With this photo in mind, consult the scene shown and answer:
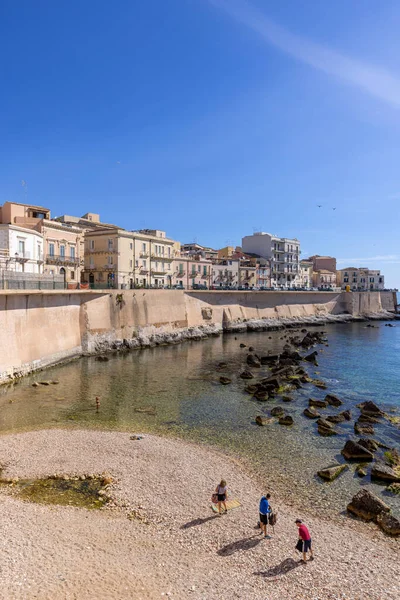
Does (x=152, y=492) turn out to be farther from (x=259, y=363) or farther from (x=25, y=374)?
(x=259, y=363)

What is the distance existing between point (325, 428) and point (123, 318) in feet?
94.6

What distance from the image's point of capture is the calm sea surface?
15.4 meters

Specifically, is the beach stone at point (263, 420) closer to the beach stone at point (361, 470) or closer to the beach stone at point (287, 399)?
the beach stone at point (287, 399)

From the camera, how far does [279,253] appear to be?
323ft

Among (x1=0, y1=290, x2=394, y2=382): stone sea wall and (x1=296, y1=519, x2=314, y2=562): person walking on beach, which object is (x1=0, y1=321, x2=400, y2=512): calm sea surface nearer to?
(x1=0, y1=290, x2=394, y2=382): stone sea wall

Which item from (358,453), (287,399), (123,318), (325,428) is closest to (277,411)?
(287,399)

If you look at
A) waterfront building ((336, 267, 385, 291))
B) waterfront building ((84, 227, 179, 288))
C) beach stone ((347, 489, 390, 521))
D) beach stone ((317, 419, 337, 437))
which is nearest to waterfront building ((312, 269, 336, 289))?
waterfront building ((336, 267, 385, 291))

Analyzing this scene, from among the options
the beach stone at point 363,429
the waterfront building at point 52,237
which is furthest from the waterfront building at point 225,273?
the beach stone at point 363,429

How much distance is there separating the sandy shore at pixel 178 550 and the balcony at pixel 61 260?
34441 millimetres

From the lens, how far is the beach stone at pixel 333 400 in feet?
80.0

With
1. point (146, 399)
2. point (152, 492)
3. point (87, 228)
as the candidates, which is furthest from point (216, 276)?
point (152, 492)

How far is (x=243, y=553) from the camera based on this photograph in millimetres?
10344

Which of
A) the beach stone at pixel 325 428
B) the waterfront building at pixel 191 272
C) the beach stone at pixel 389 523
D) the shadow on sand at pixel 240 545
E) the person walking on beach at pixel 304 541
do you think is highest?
the waterfront building at pixel 191 272

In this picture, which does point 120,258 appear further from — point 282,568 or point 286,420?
point 282,568
